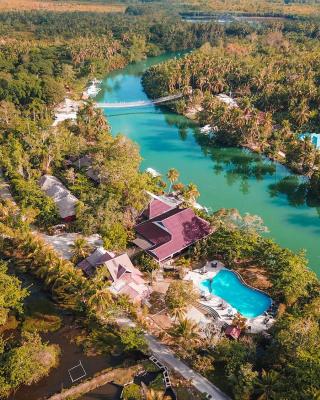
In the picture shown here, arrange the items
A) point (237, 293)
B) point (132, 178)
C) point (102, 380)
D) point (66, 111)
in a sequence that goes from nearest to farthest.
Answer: point (102, 380), point (237, 293), point (132, 178), point (66, 111)

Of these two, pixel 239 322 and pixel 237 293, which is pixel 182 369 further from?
pixel 237 293

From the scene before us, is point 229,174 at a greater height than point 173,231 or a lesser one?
lesser

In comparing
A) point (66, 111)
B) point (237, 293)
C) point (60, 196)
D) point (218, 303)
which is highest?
point (60, 196)

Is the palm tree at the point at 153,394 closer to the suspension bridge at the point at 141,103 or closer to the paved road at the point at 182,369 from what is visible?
the paved road at the point at 182,369

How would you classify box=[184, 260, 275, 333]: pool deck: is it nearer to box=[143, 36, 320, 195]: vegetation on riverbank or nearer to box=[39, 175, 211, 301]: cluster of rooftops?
box=[39, 175, 211, 301]: cluster of rooftops

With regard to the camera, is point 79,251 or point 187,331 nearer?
point 187,331

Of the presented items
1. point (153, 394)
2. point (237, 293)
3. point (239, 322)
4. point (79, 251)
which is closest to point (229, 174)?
point (237, 293)
